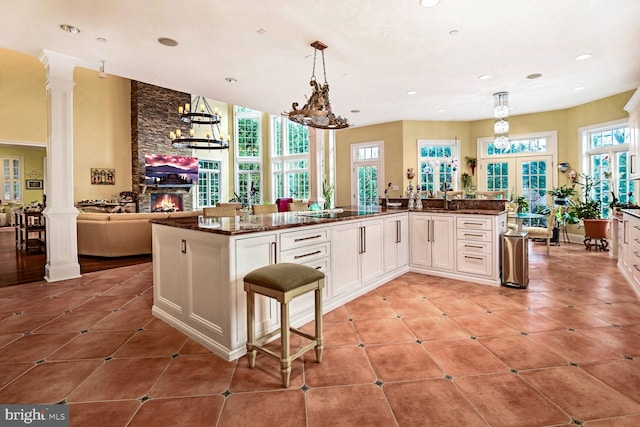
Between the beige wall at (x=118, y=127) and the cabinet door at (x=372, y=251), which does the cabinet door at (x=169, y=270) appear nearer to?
the cabinet door at (x=372, y=251)

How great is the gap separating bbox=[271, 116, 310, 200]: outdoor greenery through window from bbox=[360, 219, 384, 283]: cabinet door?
793 cm

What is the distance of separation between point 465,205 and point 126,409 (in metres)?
4.23

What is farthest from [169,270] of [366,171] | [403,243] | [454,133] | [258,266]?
[454,133]

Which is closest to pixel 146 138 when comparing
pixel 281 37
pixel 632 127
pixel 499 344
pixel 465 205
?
pixel 281 37

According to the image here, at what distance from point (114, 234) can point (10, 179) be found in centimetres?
818

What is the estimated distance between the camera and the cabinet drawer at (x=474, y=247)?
12.8ft

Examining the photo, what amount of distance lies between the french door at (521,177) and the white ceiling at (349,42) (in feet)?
6.90

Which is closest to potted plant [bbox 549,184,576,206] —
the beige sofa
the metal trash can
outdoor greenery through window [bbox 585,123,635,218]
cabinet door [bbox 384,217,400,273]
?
outdoor greenery through window [bbox 585,123,635,218]

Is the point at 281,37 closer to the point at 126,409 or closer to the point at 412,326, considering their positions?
the point at 412,326

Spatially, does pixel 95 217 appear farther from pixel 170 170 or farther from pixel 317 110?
pixel 170 170

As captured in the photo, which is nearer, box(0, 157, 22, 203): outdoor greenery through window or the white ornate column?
the white ornate column

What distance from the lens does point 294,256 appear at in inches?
103

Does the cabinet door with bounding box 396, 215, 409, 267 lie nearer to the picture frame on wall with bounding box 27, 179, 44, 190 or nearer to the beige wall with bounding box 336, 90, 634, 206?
the beige wall with bounding box 336, 90, 634, 206

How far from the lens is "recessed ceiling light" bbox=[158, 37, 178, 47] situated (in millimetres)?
3592
